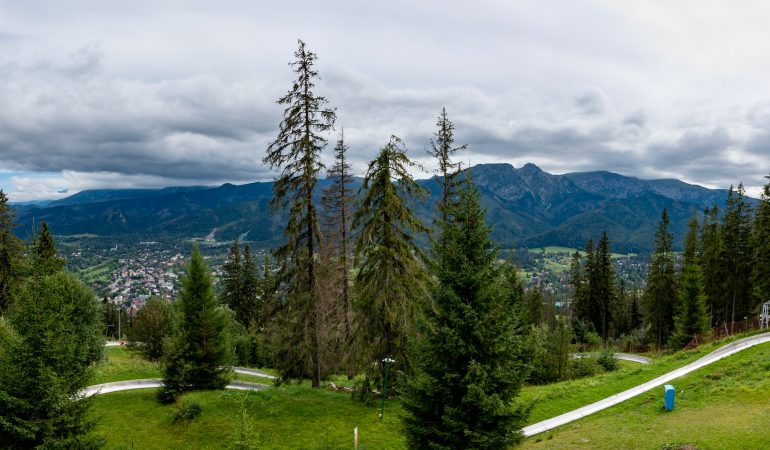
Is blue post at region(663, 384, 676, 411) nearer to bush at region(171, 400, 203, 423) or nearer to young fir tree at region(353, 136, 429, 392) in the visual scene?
young fir tree at region(353, 136, 429, 392)

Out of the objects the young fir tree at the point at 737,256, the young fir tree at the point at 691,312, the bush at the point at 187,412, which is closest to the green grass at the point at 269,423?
the bush at the point at 187,412

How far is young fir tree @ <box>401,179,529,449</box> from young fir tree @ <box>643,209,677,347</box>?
57.9m

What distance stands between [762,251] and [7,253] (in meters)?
72.9

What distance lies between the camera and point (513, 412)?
1285 centimetres

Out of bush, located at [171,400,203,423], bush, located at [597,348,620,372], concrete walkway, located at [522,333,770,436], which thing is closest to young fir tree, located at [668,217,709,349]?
bush, located at [597,348,620,372]

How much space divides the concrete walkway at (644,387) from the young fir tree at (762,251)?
18198 millimetres

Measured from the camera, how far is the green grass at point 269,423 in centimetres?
2003

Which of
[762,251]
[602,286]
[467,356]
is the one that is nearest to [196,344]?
[467,356]

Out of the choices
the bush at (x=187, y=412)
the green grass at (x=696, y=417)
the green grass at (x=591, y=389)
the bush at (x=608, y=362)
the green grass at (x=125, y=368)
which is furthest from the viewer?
the bush at (x=608, y=362)

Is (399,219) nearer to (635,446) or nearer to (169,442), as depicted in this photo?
(635,446)

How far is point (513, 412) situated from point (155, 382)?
3236cm

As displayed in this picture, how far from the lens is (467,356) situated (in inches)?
521

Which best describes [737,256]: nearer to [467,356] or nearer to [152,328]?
[467,356]

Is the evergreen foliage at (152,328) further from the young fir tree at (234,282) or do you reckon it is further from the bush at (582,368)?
the bush at (582,368)
